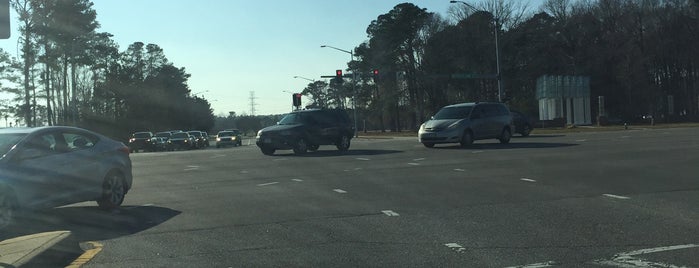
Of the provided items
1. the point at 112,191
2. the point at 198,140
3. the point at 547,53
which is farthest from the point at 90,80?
the point at 112,191

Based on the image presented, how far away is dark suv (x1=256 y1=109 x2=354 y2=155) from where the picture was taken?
24.8 m

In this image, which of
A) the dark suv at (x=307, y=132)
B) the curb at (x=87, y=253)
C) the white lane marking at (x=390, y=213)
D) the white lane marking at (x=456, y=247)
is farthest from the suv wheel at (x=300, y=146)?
the white lane marking at (x=456, y=247)

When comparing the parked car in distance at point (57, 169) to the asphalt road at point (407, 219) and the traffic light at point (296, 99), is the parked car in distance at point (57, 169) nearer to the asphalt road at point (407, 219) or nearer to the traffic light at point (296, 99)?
the asphalt road at point (407, 219)

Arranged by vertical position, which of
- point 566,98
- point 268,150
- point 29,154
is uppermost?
point 566,98

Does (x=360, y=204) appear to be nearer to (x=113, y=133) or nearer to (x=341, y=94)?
(x=113, y=133)

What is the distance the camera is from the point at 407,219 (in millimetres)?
8930

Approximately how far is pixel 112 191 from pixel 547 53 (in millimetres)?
70399

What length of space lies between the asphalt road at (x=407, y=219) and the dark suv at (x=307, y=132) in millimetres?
8480

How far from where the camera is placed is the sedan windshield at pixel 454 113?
2541 cm

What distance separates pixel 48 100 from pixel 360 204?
200ft

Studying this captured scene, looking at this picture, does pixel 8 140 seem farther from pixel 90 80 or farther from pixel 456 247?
pixel 90 80

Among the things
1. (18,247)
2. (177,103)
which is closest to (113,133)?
(177,103)

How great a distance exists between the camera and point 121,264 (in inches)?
263

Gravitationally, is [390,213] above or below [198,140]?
below
